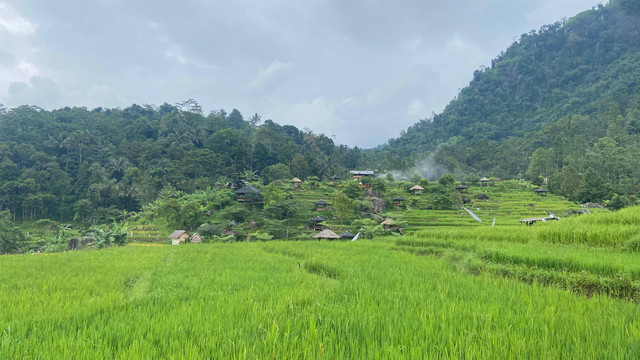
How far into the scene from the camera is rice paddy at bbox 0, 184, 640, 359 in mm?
2180

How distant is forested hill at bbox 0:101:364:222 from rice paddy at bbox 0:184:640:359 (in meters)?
48.0

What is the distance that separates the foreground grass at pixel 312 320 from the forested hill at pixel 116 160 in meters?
49.1

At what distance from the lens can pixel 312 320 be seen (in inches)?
98.4

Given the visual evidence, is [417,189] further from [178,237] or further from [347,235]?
[178,237]

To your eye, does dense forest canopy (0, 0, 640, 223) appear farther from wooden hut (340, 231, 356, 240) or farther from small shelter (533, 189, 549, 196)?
wooden hut (340, 231, 356, 240)

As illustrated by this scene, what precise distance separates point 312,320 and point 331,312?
54cm

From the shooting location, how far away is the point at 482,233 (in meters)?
11.2

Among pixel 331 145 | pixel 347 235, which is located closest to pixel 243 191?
pixel 347 235

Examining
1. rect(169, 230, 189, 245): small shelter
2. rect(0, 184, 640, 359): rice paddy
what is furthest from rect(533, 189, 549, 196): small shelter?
rect(169, 230, 189, 245): small shelter

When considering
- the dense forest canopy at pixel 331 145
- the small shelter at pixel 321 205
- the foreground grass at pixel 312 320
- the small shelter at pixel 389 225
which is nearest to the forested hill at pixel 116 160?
the dense forest canopy at pixel 331 145

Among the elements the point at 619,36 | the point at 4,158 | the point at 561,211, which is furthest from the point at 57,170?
the point at 619,36

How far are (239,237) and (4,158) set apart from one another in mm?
56527

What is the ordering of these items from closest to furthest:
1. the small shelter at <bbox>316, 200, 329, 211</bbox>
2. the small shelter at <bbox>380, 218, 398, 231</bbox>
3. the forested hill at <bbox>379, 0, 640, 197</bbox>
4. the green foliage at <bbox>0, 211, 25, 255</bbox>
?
the small shelter at <bbox>380, 218, 398, 231</bbox>
the green foliage at <bbox>0, 211, 25, 255</bbox>
the small shelter at <bbox>316, 200, 329, 211</bbox>
the forested hill at <bbox>379, 0, 640, 197</bbox>

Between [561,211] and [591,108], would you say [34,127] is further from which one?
[591,108]
